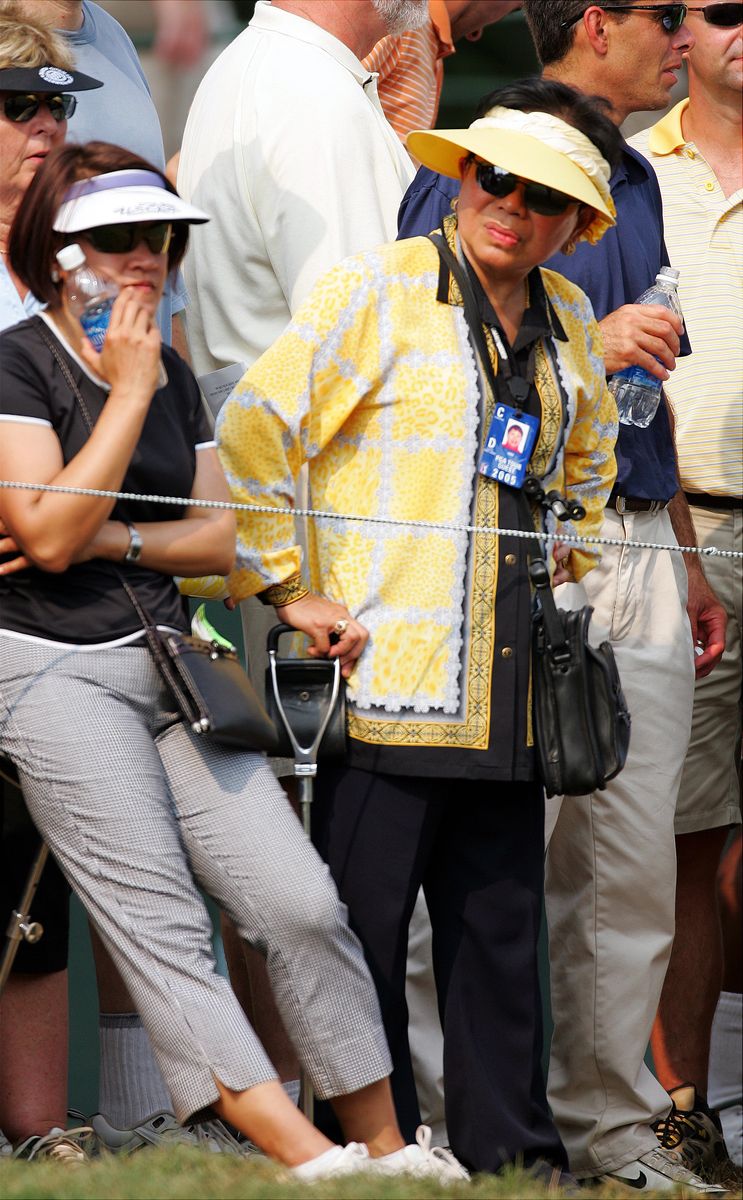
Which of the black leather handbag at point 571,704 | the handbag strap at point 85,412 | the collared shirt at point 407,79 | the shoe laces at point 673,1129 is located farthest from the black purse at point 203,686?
the collared shirt at point 407,79

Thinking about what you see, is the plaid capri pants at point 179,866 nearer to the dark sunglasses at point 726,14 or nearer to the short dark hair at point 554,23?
the short dark hair at point 554,23

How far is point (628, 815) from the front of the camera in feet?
13.2

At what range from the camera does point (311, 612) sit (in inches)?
130

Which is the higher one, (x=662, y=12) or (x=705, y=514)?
(x=662, y=12)

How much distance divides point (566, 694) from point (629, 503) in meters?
0.89

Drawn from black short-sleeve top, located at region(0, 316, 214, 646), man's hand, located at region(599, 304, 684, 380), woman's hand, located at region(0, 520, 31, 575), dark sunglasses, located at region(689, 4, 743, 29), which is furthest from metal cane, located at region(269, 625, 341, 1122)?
dark sunglasses, located at region(689, 4, 743, 29)

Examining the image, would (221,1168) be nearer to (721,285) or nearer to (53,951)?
(53,951)

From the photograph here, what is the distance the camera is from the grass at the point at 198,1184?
8.83 feet

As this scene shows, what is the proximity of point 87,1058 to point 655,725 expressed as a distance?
1858mm

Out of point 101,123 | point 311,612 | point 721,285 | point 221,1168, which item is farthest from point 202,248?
point 221,1168

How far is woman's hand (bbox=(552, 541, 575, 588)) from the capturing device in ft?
12.1

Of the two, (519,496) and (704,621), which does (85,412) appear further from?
(704,621)

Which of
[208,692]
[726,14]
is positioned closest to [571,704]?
[208,692]

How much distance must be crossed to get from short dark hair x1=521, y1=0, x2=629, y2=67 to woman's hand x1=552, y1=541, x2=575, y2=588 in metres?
1.34
